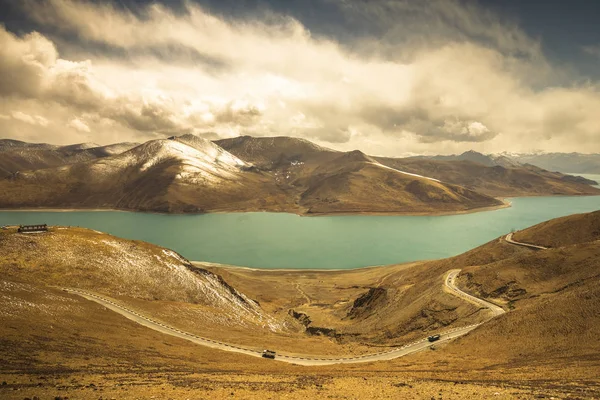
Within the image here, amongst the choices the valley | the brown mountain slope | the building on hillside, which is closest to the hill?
the brown mountain slope

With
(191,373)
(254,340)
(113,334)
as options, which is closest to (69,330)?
(113,334)

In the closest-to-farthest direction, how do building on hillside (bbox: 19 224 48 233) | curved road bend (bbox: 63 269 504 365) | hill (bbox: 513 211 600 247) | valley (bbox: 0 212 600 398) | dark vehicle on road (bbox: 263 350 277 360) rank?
valley (bbox: 0 212 600 398) < dark vehicle on road (bbox: 263 350 277 360) < curved road bend (bbox: 63 269 504 365) < building on hillside (bbox: 19 224 48 233) < hill (bbox: 513 211 600 247)

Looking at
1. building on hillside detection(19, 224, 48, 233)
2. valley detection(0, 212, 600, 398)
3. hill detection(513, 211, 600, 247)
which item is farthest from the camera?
hill detection(513, 211, 600, 247)

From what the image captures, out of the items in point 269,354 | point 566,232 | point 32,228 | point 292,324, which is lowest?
point 292,324

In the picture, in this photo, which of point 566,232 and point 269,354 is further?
point 566,232

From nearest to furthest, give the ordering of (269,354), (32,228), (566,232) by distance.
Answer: (269,354), (32,228), (566,232)

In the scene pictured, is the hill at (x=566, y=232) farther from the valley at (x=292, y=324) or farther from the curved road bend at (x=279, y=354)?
the curved road bend at (x=279, y=354)

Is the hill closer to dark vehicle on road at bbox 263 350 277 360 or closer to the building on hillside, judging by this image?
dark vehicle on road at bbox 263 350 277 360

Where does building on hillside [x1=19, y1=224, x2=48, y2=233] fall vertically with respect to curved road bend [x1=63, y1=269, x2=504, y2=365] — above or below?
above

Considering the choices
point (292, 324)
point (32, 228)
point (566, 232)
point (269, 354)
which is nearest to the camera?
point (269, 354)

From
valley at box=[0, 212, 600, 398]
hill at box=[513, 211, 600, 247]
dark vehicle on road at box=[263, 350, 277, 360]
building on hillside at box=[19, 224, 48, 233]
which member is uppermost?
hill at box=[513, 211, 600, 247]

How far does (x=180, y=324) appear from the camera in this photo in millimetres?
61406

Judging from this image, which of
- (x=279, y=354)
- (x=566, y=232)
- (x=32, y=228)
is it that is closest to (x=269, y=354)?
(x=279, y=354)

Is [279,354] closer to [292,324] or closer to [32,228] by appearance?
[292,324]
